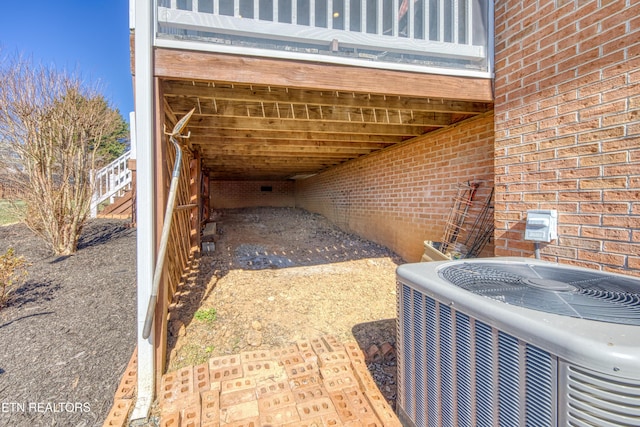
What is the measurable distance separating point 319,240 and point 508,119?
13.6 feet

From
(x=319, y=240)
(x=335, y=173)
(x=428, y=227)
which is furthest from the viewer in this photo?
(x=335, y=173)

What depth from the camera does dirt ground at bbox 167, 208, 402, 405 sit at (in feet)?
7.15

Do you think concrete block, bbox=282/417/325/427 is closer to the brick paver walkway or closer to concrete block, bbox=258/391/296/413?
the brick paver walkway

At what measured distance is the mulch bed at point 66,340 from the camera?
1.64m

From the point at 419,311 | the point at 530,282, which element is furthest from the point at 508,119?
the point at 419,311


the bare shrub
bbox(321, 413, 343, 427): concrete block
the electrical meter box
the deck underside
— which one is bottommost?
bbox(321, 413, 343, 427): concrete block

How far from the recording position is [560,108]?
1.86 meters

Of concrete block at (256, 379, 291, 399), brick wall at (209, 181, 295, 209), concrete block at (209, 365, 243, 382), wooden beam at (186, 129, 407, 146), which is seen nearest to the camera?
concrete block at (256, 379, 291, 399)

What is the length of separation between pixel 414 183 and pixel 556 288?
3.32 metres

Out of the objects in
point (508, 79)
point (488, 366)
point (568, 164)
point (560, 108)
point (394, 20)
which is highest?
point (394, 20)

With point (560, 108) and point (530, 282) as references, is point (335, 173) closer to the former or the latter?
point (560, 108)

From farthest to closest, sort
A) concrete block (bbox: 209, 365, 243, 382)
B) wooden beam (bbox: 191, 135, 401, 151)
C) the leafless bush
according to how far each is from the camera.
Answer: wooden beam (bbox: 191, 135, 401, 151) → the leafless bush → concrete block (bbox: 209, 365, 243, 382)

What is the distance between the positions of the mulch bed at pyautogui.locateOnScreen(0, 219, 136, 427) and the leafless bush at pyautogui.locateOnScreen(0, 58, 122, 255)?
61cm

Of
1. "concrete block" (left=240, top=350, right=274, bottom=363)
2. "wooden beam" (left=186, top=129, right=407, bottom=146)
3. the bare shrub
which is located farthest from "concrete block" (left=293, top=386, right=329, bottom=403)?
"wooden beam" (left=186, top=129, right=407, bottom=146)
